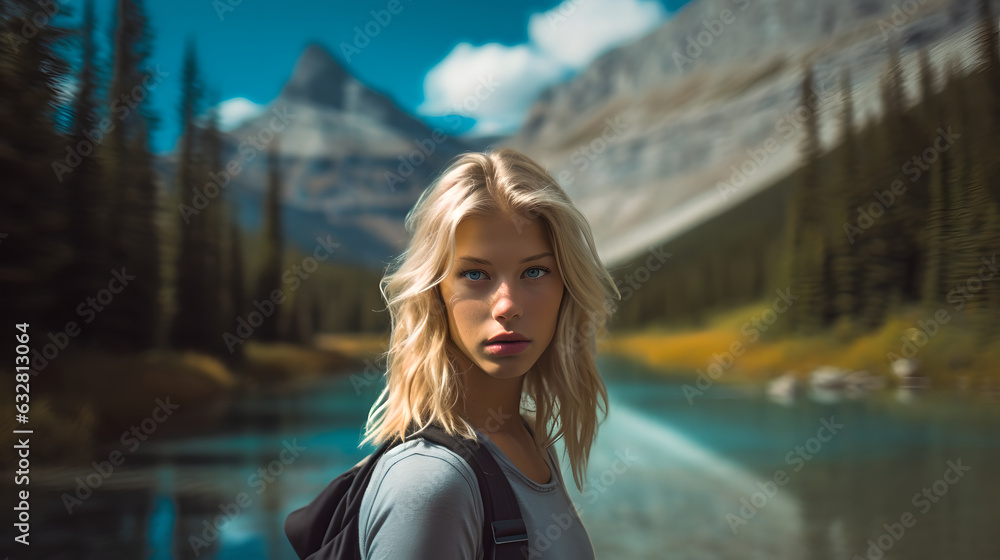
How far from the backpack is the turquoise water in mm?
3970

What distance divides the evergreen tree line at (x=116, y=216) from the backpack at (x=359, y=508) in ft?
17.1

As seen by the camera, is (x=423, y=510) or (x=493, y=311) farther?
(x=493, y=311)

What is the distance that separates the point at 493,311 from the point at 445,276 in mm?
113

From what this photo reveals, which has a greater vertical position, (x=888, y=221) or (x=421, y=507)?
(x=888, y=221)

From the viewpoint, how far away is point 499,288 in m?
1.13

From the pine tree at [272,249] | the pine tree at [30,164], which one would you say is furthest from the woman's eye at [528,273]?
the pine tree at [272,249]

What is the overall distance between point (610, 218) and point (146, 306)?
736cm

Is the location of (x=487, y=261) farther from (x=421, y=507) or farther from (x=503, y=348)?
(x=421, y=507)

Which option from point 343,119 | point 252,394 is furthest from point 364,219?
point 252,394

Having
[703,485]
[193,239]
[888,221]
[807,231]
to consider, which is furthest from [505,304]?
[193,239]

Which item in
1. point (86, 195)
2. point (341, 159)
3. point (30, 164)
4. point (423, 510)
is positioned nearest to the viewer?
point (423, 510)


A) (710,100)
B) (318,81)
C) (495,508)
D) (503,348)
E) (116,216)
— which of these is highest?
(318,81)

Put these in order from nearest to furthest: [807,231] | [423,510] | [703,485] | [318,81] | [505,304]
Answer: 1. [423,510]
2. [505,304]
3. [703,485]
4. [807,231]
5. [318,81]

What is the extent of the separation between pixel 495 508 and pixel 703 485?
5068mm
